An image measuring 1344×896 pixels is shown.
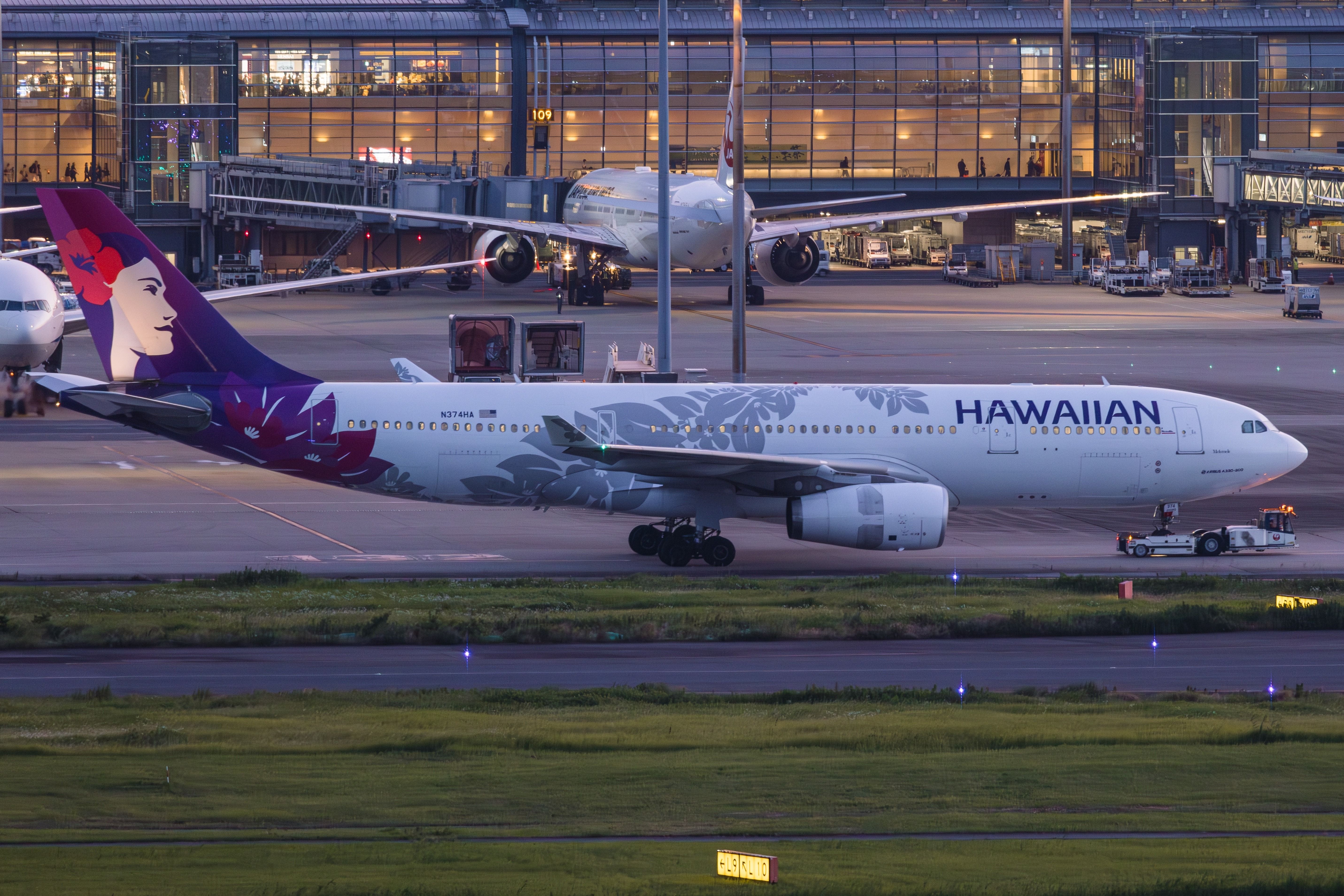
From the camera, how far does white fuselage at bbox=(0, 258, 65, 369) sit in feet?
162

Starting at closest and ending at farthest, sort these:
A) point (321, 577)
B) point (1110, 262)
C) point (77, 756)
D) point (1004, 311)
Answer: point (77, 756), point (321, 577), point (1004, 311), point (1110, 262)

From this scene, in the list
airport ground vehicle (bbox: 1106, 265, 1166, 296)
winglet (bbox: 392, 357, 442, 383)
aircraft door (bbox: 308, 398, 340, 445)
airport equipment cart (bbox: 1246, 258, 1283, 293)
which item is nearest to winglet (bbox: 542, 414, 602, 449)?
aircraft door (bbox: 308, 398, 340, 445)

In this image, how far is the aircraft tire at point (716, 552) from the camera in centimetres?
3266

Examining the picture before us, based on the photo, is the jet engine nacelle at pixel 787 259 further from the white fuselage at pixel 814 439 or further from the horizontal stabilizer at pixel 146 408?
the horizontal stabilizer at pixel 146 408

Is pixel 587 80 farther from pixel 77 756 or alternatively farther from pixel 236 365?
pixel 77 756

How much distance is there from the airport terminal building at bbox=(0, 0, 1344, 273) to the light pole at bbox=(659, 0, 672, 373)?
6413 centimetres

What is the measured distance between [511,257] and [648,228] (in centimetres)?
771

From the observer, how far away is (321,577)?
3045cm

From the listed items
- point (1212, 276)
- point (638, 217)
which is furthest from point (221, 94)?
point (1212, 276)

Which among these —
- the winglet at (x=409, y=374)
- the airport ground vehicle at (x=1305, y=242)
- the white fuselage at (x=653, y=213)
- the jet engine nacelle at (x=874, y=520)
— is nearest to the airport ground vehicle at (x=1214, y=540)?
the jet engine nacelle at (x=874, y=520)

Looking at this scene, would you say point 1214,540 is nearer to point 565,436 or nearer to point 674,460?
point 674,460

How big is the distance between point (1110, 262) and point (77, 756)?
97.0 m

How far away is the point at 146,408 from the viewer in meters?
30.1

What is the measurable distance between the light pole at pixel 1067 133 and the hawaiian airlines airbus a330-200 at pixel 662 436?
2923 inches
